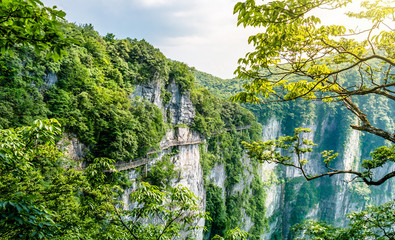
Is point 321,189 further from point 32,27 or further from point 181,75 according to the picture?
point 32,27

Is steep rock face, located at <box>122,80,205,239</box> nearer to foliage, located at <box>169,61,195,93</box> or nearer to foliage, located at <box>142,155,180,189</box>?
foliage, located at <box>169,61,195,93</box>

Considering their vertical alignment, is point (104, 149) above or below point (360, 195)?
above

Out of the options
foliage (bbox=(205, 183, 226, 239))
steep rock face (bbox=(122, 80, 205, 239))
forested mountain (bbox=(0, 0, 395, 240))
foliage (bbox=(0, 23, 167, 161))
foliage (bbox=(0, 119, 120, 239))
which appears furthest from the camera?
foliage (bbox=(205, 183, 226, 239))

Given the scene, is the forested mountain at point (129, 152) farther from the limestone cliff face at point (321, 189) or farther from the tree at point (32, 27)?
the limestone cliff face at point (321, 189)

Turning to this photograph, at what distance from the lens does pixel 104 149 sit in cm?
1223

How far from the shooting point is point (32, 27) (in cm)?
176

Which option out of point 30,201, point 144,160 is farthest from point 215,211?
point 30,201

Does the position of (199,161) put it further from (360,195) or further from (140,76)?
(360,195)

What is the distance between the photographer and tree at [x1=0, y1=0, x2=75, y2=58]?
1708 millimetres

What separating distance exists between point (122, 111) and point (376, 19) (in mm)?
12570

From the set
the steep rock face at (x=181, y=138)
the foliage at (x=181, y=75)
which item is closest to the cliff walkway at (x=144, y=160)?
the steep rock face at (x=181, y=138)

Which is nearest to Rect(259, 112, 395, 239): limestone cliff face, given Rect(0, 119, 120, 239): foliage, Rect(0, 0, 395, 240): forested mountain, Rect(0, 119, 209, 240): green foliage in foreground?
Rect(0, 0, 395, 240): forested mountain

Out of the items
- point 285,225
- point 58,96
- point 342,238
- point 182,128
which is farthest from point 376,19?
point 285,225

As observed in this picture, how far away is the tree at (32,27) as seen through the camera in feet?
5.60
